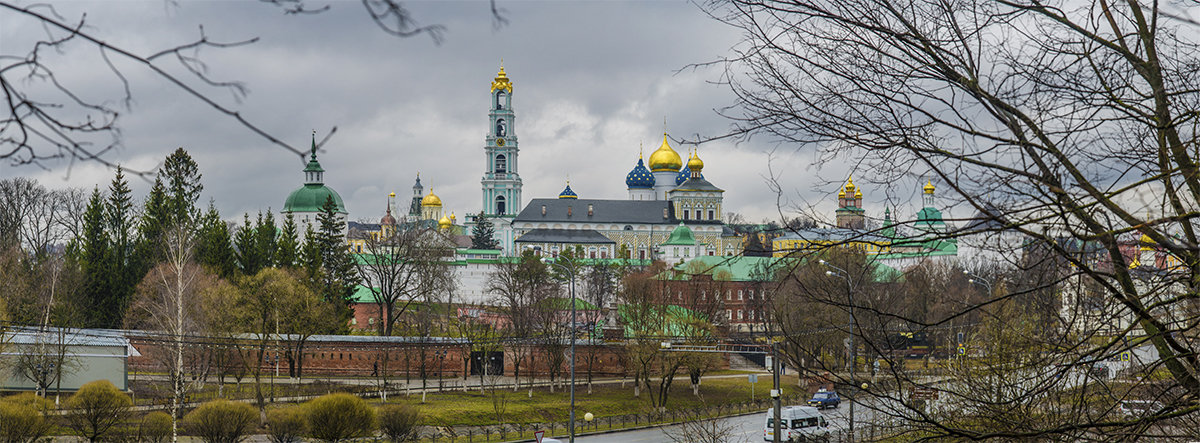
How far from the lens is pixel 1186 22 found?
524 cm

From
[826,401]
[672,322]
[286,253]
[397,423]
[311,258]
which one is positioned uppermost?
[286,253]

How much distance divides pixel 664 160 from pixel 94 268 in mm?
96802

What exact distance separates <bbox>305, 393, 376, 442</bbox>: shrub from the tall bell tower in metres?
104

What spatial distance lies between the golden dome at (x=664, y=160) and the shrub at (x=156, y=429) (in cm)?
11530

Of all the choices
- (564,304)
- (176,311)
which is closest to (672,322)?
(564,304)

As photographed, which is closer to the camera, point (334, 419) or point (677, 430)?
point (334, 419)

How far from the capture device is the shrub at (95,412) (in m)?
28.4

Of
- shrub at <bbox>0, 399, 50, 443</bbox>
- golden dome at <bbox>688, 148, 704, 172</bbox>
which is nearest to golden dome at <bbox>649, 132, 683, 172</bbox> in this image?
golden dome at <bbox>688, 148, 704, 172</bbox>

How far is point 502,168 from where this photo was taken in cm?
13900

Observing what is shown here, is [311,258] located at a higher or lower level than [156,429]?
higher

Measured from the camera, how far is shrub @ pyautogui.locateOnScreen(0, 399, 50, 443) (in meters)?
25.5

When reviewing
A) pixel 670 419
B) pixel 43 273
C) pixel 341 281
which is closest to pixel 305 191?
pixel 341 281

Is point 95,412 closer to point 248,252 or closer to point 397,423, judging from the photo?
point 397,423

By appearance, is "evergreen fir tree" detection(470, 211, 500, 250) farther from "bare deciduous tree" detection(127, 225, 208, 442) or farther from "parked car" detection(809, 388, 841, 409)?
"parked car" detection(809, 388, 841, 409)
